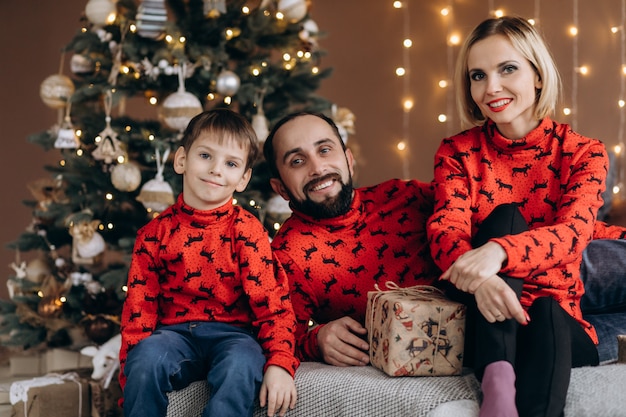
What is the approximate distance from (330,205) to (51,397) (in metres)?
1.43

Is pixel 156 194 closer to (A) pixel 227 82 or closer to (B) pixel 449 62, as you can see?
(A) pixel 227 82

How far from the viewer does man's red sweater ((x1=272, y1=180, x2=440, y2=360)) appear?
205 cm

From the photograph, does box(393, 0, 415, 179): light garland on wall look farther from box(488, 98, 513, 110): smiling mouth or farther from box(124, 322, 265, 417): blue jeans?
box(124, 322, 265, 417): blue jeans

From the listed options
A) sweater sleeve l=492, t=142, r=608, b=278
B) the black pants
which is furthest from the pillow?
the black pants

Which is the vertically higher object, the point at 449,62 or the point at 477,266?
the point at 449,62

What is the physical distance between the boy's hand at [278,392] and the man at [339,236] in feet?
0.93

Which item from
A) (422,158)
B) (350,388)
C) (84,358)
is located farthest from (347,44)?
(350,388)

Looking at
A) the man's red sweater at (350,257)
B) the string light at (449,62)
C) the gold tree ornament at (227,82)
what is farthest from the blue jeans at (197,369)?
the string light at (449,62)

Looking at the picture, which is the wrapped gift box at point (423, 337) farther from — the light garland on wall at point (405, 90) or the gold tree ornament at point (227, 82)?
the light garland on wall at point (405, 90)

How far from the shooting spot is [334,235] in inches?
82.8

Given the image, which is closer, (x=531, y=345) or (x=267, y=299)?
(x=531, y=345)

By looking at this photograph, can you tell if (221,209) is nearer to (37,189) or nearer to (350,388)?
(350,388)

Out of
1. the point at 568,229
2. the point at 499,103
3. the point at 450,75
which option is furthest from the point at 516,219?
the point at 450,75

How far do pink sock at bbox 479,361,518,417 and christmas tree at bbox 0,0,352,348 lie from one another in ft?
5.87
